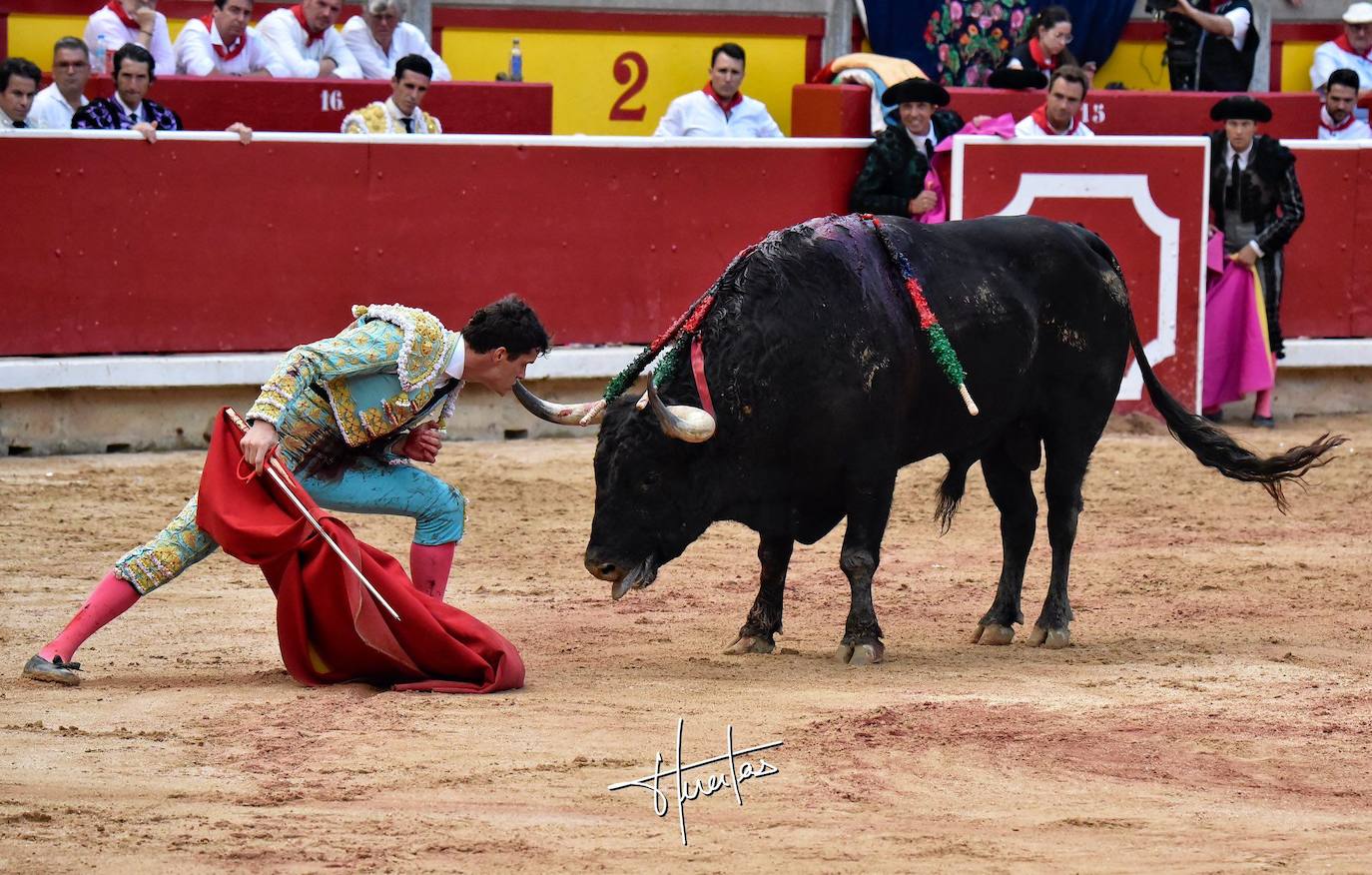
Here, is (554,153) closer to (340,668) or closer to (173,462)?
(173,462)

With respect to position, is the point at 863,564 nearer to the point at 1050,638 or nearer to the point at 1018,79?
the point at 1050,638

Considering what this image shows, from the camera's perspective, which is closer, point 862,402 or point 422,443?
point 422,443

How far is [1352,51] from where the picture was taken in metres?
13.8

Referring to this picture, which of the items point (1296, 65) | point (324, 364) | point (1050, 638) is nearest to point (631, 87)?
point (1296, 65)

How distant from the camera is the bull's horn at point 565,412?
5.90m

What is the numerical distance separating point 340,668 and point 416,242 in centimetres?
479

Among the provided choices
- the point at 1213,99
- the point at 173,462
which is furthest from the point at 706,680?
the point at 1213,99

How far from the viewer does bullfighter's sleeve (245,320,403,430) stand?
5.23m

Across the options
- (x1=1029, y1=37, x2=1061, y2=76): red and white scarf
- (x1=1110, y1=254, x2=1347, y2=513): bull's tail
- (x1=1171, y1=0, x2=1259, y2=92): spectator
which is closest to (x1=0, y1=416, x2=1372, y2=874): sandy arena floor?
(x1=1110, y1=254, x2=1347, y2=513): bull's tail

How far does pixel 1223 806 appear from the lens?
4383 millimetres

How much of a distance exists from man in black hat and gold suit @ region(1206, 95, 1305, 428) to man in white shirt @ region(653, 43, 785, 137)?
237 cm

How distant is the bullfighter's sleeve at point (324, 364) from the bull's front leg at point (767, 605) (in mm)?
1311

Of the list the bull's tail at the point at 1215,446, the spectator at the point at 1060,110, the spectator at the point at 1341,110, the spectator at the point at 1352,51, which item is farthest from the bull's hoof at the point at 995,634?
the spectator at the point at 1352,51

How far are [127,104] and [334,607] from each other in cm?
475
